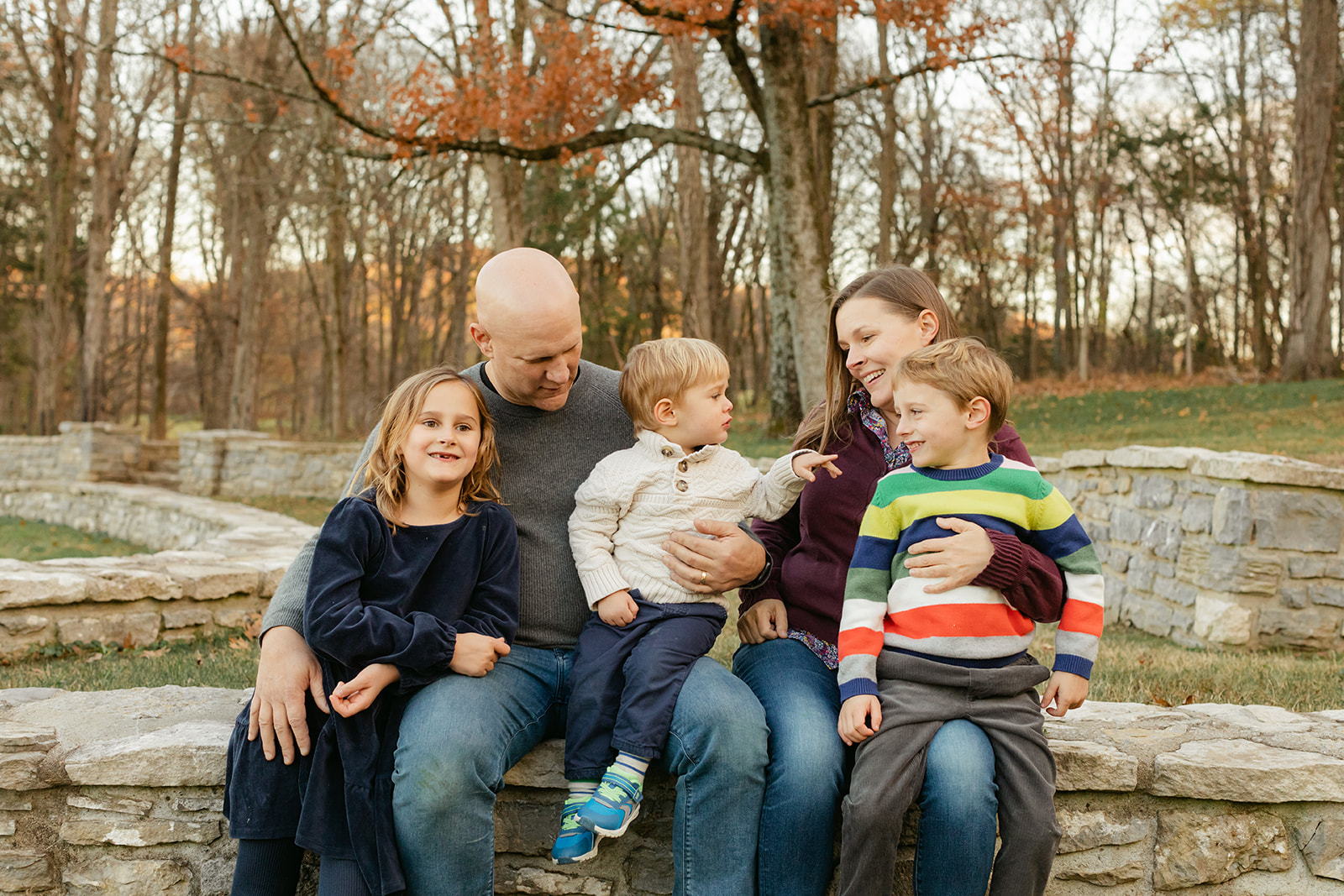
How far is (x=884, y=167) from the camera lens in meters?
16.7

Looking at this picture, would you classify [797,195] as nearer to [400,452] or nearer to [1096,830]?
[400,452]

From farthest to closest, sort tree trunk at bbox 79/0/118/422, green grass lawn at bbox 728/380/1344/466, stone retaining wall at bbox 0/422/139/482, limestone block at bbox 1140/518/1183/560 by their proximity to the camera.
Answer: tree trunk at bbox 79/0/118/422
stone retaining wall at bbox 0/422/139/482
green grass lawn at bbox 728/380/1344/466
limestone block at bbox 1140/518/1183/560

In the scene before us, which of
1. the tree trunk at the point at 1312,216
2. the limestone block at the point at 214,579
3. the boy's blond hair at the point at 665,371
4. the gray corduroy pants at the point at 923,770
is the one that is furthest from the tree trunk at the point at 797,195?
the tree trunk at the point at 1312,216

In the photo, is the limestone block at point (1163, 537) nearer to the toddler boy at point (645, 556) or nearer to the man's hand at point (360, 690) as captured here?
the toddler boy at point (645, 556)

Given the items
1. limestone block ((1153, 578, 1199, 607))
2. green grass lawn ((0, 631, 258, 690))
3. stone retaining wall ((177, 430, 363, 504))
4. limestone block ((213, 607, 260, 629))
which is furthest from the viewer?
stone retaining wall ((177, 430, 363, 504))

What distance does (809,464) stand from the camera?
2279mm

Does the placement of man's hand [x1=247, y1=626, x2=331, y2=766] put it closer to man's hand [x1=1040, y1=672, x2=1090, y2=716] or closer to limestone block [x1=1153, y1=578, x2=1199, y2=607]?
man's hand [x1=1040, y1=672, x2=1090, y2=716]

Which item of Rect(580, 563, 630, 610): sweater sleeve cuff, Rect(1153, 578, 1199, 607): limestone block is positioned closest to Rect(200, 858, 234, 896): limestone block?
Rect(580, 563, 630, 610): sweater sleeve cuff

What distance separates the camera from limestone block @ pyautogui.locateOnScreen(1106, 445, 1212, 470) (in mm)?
5355

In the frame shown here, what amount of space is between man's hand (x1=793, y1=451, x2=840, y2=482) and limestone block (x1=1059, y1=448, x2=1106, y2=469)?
4656mm

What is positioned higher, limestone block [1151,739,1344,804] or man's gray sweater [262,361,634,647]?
man's gray sweater [262,361,634,647]

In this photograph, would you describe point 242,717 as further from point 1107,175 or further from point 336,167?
point 1107,175

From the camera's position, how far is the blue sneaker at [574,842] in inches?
78.0

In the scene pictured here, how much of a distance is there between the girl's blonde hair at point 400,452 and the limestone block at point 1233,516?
4307 mm
